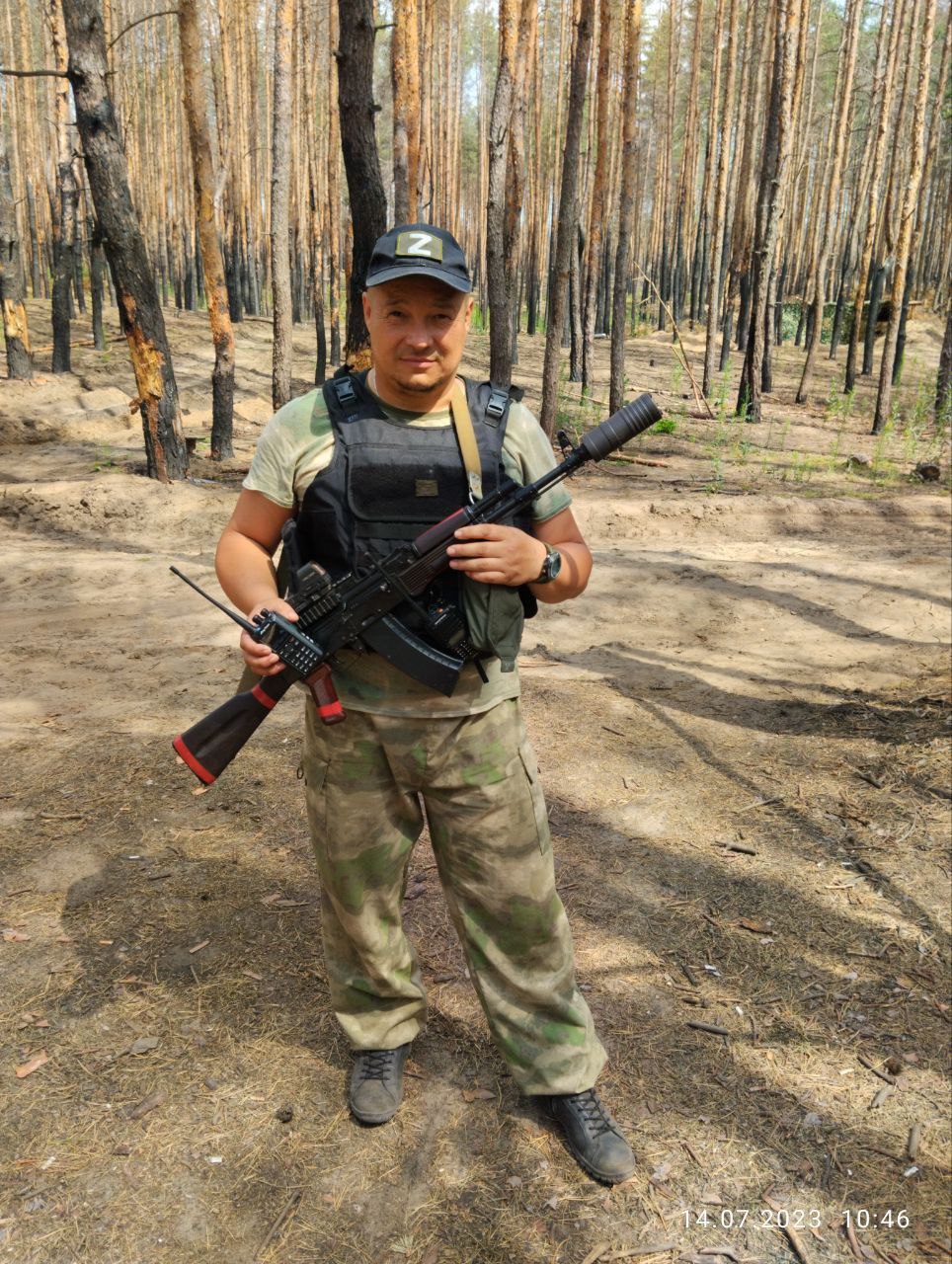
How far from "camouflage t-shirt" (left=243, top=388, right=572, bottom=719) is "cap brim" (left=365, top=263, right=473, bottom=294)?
26 cm

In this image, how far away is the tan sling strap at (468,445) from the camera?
6.24 ft

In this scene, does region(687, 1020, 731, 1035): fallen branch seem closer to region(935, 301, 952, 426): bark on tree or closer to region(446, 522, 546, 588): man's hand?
region(446, 522, 546, 588): man's hand

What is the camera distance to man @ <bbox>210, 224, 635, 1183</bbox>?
72.2 inches

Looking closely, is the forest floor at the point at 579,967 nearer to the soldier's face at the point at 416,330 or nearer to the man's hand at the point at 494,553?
the man's hand at the point at 494,553

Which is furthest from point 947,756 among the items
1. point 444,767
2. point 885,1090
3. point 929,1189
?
point 444,767

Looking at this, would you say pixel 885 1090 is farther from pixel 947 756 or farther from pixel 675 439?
pixel 675 439

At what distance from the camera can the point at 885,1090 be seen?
8.00ft

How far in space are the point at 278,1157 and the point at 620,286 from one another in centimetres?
1253

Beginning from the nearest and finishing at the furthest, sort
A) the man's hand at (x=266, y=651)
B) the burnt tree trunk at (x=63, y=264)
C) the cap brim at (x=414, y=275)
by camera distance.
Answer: the cap brim at (x=414, y=275), the man's hand at (x=266, y=651), the burnt tree trunk at (x=63, y=264)

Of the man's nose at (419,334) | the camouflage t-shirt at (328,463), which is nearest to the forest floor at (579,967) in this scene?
the camouflage t-shirt at (328,463)

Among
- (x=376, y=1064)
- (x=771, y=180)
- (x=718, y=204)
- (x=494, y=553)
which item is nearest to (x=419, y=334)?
(x=494, y=553)

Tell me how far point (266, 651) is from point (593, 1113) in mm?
1322

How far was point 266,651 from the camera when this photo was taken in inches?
72.9

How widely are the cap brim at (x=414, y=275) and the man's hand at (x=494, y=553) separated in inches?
18.3
